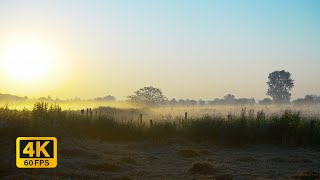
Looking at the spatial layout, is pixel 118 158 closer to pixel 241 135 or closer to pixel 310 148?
pixel 241 135

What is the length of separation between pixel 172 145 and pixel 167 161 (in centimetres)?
395

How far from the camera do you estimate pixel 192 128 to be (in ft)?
71.2

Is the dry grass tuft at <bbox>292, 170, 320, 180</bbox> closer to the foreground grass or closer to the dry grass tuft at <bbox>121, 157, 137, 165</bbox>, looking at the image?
the dry grass tuft at <bbox>121, 157, 137, 165</bbox>

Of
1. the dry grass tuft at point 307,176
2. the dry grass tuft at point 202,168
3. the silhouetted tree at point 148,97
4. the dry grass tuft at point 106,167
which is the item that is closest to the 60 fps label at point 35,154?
the dry grass tuft at point 106,167

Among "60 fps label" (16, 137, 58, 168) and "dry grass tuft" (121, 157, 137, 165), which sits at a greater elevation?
"60 fps label" (16, 137, 58, 168)

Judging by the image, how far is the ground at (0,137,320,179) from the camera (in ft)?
40.2

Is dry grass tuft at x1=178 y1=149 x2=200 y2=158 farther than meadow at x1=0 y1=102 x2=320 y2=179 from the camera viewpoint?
Yes

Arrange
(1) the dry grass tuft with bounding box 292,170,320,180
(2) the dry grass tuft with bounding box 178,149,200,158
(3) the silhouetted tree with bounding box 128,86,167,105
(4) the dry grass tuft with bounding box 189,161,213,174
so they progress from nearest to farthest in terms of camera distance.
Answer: (1) the dry grass tuft with bounding box 292,170,320,180 < (4) the dry grass tuft with bounding box 189,161,213,174 < (2) the dry grass tuft with bounding box 178,149,200,158 < (3) the silhouetted tree with bounding box 128,86,167,105

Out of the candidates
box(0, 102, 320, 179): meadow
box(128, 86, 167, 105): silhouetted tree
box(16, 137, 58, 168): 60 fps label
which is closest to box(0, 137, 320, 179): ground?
box(0, 102, 320, 179): meadow

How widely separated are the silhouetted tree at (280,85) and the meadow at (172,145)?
203 feet

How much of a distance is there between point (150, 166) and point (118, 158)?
5.35ft

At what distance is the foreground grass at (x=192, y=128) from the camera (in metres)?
20.3

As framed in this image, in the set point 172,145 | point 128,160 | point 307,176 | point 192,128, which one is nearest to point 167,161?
point 128,160

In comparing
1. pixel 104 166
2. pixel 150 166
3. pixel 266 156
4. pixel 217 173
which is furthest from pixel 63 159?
pixel 266 156
